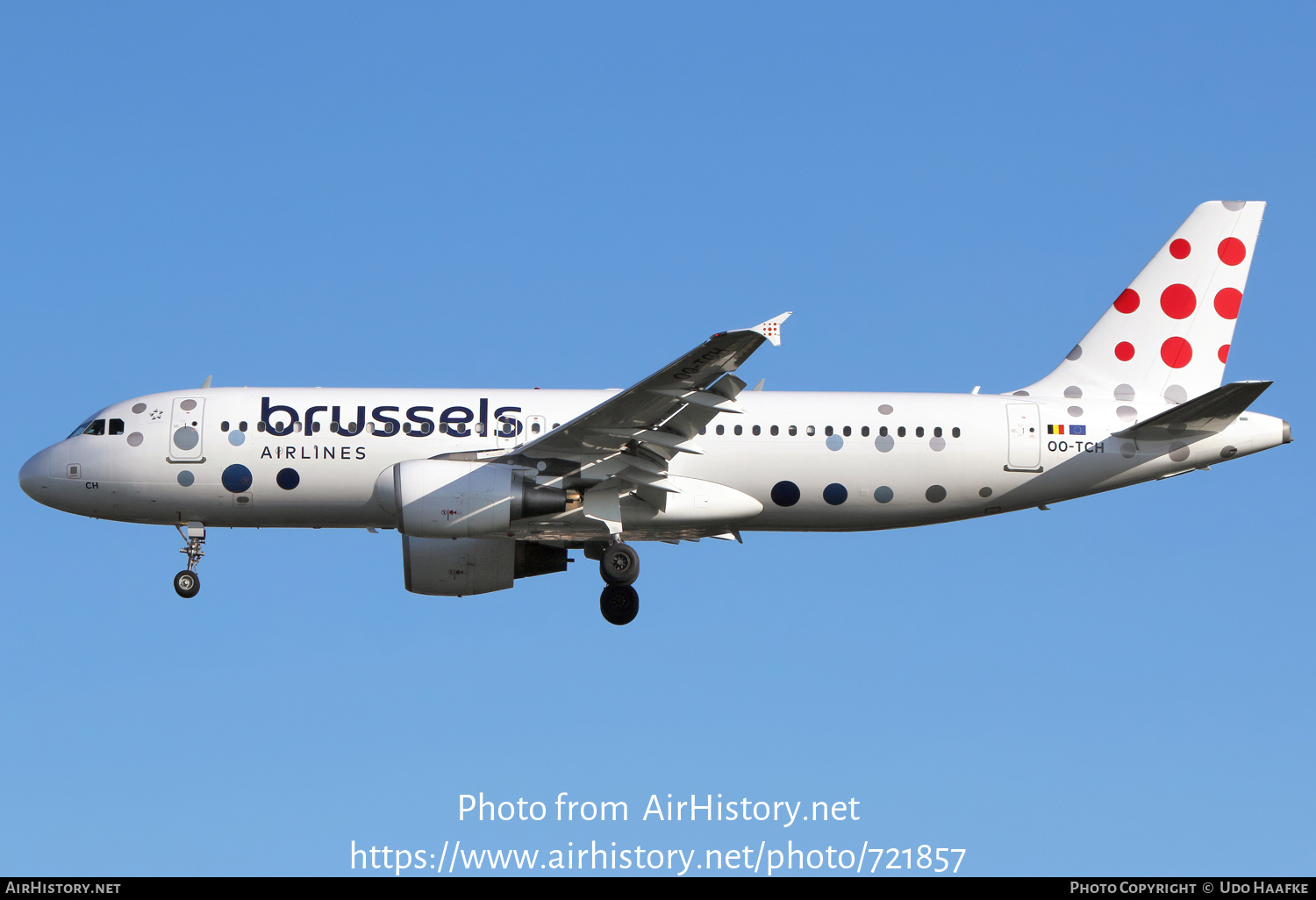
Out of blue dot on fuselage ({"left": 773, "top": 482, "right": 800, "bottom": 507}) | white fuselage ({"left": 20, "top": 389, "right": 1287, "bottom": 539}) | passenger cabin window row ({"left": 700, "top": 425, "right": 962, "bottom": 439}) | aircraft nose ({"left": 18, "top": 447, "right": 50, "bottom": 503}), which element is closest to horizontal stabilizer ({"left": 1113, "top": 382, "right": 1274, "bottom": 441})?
white fuselage ({"left": 20, "top": 389, "right": 1287, "bottom": 539})

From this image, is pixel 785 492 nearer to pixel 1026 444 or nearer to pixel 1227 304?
pixel 1026 444

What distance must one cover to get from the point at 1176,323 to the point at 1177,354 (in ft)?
2.61

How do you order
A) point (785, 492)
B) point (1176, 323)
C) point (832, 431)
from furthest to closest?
point (1176, 323)
point (832, 431)
point (785, 492)

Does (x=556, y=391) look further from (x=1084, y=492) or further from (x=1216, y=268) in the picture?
(x=1216, y=268)

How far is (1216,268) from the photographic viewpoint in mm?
38656

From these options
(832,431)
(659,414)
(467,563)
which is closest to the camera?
(659,414)

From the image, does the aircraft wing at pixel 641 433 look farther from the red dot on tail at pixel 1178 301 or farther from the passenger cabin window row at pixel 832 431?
the red dot on tail at pixel 1178 301

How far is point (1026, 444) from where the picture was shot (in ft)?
118

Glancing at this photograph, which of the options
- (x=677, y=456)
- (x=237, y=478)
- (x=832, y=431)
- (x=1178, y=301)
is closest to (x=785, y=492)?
(x=832, y=431)

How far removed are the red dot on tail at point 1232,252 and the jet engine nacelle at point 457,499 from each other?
17510 mm
